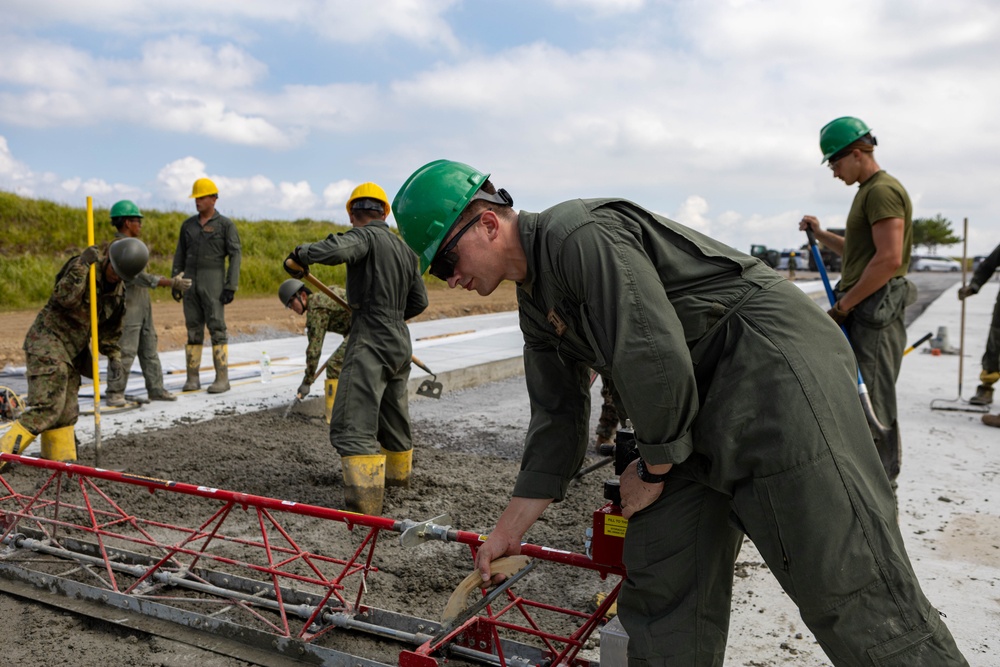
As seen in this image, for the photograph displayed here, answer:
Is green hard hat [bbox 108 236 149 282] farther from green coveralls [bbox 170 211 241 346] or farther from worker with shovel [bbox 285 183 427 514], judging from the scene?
green coveralls [bbox 170 211 241 346]

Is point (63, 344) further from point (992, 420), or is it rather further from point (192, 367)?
point (992, 420)

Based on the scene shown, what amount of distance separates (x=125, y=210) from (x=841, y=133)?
603 cm

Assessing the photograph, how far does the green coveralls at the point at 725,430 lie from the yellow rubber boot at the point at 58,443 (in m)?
4.54

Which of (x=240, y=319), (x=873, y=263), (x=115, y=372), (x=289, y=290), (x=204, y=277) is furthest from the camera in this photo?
(x=240, y=319)

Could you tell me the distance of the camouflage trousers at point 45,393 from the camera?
5.17 metres

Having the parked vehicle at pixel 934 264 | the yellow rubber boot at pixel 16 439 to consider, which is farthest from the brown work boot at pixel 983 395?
the parked vehicle at pixel 934 264

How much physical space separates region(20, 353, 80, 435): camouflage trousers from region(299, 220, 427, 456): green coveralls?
2004mm

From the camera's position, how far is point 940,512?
15.7ft

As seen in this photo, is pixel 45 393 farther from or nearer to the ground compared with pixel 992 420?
farther from the ground

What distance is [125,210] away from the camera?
7.28 m

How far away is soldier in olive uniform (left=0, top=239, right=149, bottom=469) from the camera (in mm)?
5020

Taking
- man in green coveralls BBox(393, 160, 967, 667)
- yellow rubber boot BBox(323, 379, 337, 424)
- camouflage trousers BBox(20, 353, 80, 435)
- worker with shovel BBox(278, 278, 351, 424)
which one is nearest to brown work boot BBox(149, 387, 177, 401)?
worker with shovel BBox(278, 278, 351, 424)

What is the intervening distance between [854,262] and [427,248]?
3.12 meters

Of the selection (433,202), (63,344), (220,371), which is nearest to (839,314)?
(433,202)
